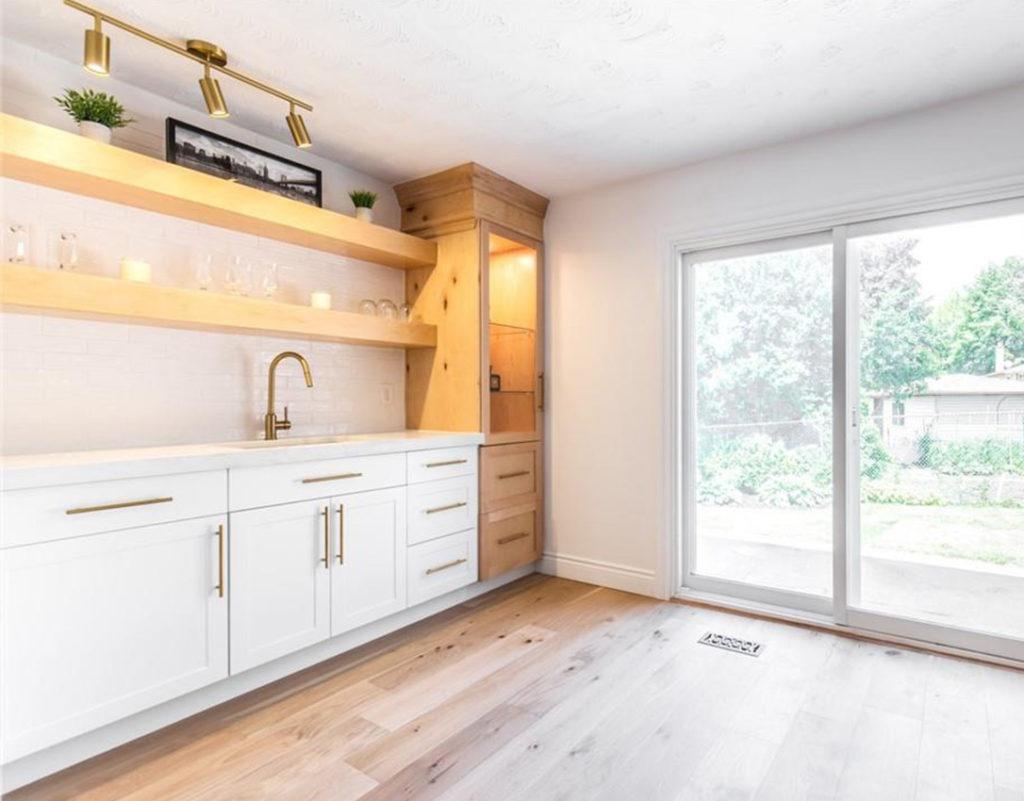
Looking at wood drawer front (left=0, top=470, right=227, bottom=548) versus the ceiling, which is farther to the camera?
the ceiling

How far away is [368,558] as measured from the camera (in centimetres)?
262

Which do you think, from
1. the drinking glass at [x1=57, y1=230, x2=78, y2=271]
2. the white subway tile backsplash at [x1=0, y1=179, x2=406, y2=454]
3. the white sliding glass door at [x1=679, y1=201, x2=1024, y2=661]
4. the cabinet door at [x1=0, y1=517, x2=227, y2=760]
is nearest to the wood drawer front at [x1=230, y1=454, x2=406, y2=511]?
the cabinet door at [x1=0, y1=517, x2=227, y2=760]

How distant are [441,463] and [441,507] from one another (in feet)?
0.76

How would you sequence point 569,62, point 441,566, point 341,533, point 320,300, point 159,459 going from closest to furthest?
1. point 159,459
2. point 569,62
3. point 341,533
4. point 320,300
5. point 441,566

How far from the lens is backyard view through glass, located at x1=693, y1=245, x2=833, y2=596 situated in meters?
2.95

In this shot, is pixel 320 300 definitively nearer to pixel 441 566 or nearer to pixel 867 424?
pixel 441 566

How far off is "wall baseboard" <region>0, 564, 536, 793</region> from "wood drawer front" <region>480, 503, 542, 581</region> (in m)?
0.40

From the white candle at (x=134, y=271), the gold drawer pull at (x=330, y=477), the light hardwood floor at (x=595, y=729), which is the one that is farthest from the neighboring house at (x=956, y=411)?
the white candle at (x=134, y=271)

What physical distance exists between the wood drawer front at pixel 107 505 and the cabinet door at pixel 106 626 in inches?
1.2

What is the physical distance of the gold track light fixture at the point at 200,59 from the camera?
1733mm

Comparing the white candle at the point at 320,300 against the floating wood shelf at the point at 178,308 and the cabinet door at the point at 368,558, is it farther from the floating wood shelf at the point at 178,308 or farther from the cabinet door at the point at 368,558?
the cabinet door at the point at 368,558

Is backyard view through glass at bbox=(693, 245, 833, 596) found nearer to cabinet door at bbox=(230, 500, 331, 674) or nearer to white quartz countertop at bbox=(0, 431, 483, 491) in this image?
white quartz countertop at bbox=(0, 431, 483, 491)

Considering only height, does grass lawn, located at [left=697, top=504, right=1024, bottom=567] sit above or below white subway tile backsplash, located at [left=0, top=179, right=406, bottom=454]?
below

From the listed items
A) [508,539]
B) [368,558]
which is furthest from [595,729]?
[508,539]
